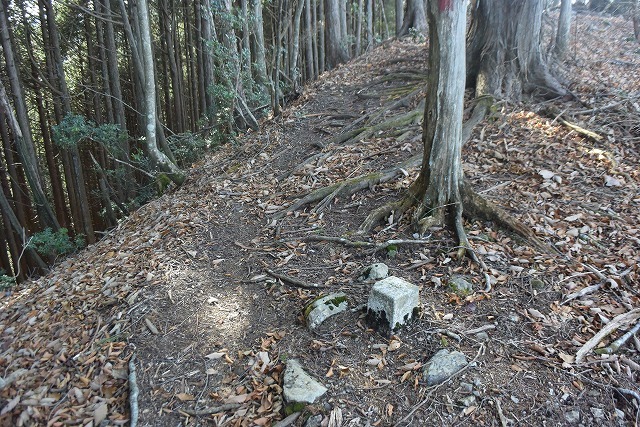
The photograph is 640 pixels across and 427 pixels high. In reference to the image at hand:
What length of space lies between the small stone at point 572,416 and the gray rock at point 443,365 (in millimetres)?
659

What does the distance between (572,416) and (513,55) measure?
620cm

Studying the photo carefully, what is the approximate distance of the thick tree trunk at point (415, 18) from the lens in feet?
42.0

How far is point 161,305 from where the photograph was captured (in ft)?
12.3

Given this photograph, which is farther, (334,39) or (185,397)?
(334,39)

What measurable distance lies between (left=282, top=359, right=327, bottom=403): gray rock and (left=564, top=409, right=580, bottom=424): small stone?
1.56 metres

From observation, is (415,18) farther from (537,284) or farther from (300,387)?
(300,387)

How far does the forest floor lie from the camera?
278cm

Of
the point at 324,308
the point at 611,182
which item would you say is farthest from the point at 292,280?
the point at 611,182

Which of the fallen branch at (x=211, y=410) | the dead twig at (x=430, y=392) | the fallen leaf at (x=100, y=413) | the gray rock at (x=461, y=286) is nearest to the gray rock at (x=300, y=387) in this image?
the fallen branch at (x=211, y=410)

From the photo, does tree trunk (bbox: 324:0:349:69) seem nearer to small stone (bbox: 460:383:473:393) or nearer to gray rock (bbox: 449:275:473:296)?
gray rock (bbox: 449:275:473:296)

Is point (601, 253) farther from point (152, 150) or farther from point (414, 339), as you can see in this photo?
point (152, 150)

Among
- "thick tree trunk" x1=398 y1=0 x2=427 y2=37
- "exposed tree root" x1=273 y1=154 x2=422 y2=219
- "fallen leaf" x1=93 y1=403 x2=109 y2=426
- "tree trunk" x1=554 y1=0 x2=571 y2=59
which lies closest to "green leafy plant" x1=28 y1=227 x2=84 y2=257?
"exposed tree root" x1=273 y1=154 x2=422 y2=219

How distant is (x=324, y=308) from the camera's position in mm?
3449

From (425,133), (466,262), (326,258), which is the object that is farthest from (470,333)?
(425,133)
